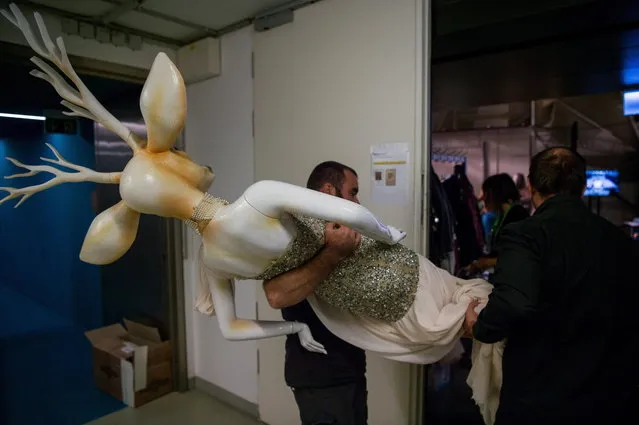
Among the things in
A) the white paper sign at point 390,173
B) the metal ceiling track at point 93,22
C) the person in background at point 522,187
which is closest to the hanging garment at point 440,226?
the white paper sign at point 390,173

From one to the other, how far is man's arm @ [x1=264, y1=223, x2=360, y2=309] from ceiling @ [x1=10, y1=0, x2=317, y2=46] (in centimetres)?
138

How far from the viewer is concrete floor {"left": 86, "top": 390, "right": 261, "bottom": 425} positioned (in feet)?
8.67

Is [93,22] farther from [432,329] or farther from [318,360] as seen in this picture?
[432,329]

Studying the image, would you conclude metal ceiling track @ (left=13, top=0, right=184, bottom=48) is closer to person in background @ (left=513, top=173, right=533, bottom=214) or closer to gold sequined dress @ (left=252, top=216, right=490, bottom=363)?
gold sequined dress @ (left=252, top=216, right=490, bottom=363)

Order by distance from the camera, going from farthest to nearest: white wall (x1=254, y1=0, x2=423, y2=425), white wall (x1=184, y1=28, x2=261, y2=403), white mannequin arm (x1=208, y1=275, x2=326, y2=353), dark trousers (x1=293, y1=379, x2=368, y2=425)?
1. white wall (x1=184, y1=28, x2=261, y2=403)
2. white wall (x1=254, y1=0, x2=423, y2=425)
3. dark trousers (x1=293, y1=379, x2=368, y2=425)
4. white mannequin arm (x1=208, y1=275, x2=326, y2=353)

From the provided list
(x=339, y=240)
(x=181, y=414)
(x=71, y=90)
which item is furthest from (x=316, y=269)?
(x=181, y=414)

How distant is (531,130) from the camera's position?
511cm

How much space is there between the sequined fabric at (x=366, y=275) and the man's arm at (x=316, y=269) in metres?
0.02

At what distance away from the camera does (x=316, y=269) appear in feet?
4.10

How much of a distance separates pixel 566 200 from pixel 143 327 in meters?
2.90

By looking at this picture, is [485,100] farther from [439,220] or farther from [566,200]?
[566,200]

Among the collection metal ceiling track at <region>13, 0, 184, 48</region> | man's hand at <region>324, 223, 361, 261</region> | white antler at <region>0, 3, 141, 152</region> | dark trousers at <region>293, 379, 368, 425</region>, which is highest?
metal ceiling track at <region>13, 0, 184, 48</region>

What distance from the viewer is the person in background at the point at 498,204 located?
2.53 m

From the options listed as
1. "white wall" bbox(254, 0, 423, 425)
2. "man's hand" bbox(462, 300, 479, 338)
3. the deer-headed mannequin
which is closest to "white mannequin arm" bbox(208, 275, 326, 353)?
the deer-headed mannequin
